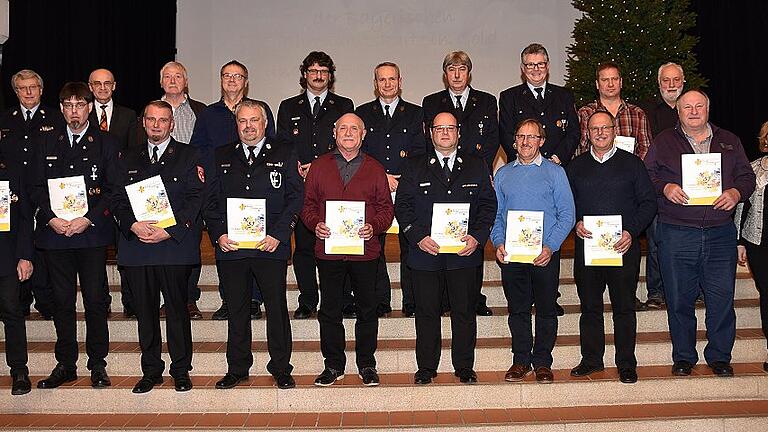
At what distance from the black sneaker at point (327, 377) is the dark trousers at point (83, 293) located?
149 cm

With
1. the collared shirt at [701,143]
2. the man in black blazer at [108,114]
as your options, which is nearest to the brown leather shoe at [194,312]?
the man in black blazer at [108,114]

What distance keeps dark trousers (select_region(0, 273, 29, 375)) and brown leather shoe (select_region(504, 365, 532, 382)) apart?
3.29 metres

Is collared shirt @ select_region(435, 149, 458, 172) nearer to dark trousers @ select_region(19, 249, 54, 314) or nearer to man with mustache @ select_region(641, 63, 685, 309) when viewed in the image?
man with mustache @ select_region(641, 63, 685, 309)

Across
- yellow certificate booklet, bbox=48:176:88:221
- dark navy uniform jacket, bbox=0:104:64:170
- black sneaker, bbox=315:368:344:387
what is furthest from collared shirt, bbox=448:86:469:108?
dark navy uniform jacket, bbox=0:104:64:170

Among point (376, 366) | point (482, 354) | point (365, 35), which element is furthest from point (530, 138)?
point (365, 35)

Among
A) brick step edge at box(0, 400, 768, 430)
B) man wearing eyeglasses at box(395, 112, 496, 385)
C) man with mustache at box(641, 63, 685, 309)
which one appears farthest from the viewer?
man with mustache at box(641, 63, 685, 309)

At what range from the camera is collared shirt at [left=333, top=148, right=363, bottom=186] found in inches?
200

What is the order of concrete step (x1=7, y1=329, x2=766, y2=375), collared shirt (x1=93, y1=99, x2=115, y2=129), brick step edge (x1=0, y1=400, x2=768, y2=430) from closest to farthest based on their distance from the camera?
1. brick step edge (x1=0, y1=400, x2=768, y2=430)
2. concrete step (x1=7, y1=329, x2=766, y2=375)
3. collared shirt (x1=93, y1=99, x2=115, y2=129)

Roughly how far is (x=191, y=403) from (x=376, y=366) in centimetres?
130

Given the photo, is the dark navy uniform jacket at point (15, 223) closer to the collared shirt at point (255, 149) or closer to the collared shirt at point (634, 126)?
the collared shirt at point (255, 149)

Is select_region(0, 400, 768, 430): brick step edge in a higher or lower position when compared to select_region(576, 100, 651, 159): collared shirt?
lower

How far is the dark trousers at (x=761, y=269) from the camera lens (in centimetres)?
522

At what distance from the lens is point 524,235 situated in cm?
493

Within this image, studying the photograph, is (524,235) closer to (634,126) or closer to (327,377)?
(634,126)
